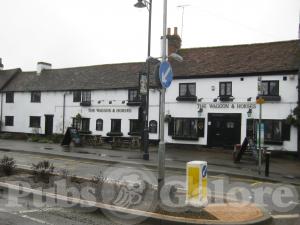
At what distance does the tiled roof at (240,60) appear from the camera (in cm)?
2706

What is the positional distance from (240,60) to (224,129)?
5296 mm

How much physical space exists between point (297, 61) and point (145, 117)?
11880 mm

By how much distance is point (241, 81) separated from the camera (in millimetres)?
27750

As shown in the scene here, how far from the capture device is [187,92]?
2998 centimetres

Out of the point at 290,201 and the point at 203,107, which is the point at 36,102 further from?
the point at 290,201

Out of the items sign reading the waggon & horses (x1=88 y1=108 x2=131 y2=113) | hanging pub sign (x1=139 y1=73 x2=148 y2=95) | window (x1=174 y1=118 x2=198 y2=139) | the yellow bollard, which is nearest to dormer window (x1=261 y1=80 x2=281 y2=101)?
window (x1=174 y1=118 x2=198 y2=139)

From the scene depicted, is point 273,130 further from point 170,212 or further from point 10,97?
point 10,97

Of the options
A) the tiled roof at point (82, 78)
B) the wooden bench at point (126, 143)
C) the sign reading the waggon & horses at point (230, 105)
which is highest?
the tiled roof at point (82, 78)

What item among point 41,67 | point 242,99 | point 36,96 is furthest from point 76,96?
point 242,99

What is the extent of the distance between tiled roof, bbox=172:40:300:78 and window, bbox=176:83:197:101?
80cm

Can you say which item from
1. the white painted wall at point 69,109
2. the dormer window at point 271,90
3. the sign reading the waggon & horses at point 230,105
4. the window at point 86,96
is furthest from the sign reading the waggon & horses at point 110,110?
the dormer window at point 271,90

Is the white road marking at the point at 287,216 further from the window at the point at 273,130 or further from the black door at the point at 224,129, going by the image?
the black door at the point at 224,129

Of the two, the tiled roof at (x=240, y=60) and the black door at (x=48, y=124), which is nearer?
the tiled roof at (x=240, y=60)

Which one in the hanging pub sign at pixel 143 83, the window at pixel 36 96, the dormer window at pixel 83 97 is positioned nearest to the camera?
the hanging pub sign at pixel 143 83
